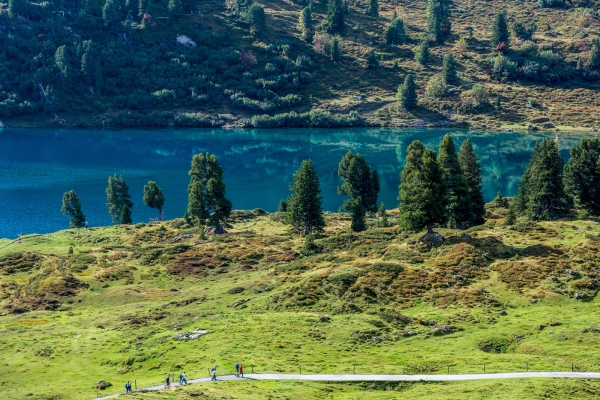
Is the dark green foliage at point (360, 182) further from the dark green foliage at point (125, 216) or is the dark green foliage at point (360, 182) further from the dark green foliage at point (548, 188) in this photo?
the dark green foliage at point (125, 216)

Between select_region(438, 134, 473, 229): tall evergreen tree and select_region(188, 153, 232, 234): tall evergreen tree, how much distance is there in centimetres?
4526

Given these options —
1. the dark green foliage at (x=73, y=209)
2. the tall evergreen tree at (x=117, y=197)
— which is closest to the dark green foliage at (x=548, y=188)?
the tall evergreen tree at (x=117, y=197)

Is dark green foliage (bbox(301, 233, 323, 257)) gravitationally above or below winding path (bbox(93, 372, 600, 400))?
above

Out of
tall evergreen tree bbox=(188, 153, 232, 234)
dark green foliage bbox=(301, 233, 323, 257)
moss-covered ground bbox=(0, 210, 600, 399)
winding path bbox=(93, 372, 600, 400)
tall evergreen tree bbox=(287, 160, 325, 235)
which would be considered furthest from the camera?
tall evergreen tree bbox=(188, 153, 232, 234)

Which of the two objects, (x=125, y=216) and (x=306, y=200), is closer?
(x=306, y=200)

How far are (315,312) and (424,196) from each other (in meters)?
27.5

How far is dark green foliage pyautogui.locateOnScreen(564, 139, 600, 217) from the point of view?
109375 mm

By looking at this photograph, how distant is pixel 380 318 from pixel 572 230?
37.6 meters

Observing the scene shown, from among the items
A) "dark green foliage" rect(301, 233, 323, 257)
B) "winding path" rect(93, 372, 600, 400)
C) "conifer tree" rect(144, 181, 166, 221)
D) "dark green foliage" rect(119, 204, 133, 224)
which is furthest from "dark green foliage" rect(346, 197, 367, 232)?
"winding path" rect(93, 372, 600, 400)

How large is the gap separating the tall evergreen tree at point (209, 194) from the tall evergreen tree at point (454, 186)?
45257 mm

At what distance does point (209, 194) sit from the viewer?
125 m

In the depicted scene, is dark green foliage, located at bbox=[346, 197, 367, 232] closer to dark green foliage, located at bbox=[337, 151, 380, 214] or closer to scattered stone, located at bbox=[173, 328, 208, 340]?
dark green foliage, located at bbox=[337, 151, 380, 214]

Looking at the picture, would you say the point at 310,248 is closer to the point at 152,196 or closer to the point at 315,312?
the point at 315,312

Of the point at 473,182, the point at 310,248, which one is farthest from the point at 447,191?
the point at 310,248
